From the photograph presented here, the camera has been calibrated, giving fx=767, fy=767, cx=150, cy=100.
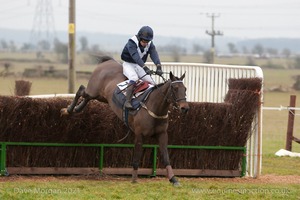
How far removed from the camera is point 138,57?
1352 centimetres

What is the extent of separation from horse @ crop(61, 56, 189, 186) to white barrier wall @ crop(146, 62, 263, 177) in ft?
6.08

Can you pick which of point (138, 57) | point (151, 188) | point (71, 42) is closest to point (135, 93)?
point (138, 57)

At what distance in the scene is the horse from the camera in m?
12.8

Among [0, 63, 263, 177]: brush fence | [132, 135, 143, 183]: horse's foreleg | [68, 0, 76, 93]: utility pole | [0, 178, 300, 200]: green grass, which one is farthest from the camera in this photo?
[68, 0, 76, 93]: utility pole

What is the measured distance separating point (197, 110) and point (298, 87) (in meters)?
41.9

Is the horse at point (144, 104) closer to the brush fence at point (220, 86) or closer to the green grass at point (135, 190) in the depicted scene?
the green grass at point (135, 190)

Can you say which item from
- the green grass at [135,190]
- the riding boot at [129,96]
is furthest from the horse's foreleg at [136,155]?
the riding boot at [129,96]

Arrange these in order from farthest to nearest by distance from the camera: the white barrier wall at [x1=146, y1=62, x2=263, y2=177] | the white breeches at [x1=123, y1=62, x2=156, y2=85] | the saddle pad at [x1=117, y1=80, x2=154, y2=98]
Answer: the white barrier wall at [x1=146, y1=62, x2=263, y2=177] < the white breeches at [x1=123, y1=62, x2=156, y2=85] < the saddle pad at [x1=117, y1=80, x2=154, y2=98]

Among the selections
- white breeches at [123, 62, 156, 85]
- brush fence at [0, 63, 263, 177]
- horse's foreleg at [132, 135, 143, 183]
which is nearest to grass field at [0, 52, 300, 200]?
horse's foreleg at [132, 135, 143, 183]

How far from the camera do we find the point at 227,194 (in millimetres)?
11867

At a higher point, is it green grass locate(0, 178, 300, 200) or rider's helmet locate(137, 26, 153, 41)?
rider's helmet locate(137, 26, 153, 41)

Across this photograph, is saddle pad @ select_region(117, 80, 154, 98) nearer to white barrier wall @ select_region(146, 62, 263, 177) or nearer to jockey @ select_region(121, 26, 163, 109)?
jockey @ select_region(121, 26, 163, 109)

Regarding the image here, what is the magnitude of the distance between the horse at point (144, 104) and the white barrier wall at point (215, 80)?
73.0 inches

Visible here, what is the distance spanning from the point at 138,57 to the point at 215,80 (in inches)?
152
